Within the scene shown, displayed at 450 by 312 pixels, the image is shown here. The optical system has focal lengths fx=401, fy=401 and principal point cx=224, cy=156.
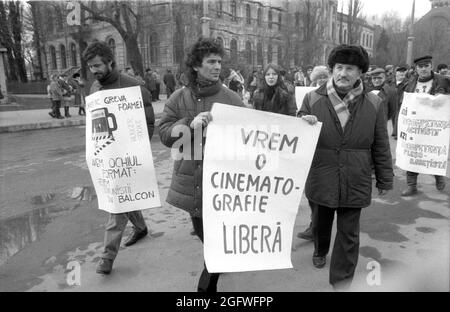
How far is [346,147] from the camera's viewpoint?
2.96 metres

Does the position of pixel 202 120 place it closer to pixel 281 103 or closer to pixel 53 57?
pixel 281 103

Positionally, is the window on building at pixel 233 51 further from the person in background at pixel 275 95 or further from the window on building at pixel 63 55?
the person in background at pixel 275 95

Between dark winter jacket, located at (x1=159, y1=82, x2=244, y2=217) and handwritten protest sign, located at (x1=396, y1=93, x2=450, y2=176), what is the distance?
3.53m

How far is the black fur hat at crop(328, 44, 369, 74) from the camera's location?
2.85m

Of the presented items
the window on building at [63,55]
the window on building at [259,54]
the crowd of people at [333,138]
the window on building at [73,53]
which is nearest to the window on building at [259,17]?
the window on building at [259,54]

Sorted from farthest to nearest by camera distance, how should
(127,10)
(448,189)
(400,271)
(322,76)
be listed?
(127,10)
(448,189)
(322,76)
(400,271)

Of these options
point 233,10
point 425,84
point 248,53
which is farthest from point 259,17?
point 425,84

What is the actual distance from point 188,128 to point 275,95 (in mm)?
2415

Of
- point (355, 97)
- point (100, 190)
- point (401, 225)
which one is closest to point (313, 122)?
point (355, 97)

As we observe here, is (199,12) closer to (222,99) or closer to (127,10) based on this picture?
(127,10)

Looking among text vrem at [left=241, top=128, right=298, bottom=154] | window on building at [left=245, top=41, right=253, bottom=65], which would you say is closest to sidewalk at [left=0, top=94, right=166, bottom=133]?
text vrem at [left=241, top=128, right=298, bottom=154]

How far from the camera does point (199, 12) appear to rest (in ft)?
86.9

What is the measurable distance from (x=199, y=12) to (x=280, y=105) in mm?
23437

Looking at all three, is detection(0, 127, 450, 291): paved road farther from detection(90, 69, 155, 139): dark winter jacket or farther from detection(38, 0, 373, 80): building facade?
detection(38, 0, 373, 80): building facade
